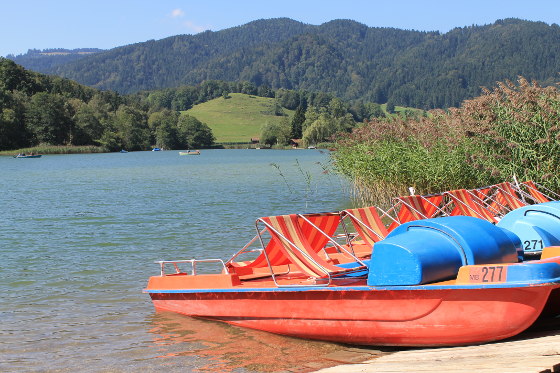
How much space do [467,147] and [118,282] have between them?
389 inches

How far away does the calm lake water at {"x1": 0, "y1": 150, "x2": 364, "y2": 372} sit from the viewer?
977 centimetres

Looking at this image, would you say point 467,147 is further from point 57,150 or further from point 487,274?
point 57,150

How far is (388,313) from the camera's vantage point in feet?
29.7

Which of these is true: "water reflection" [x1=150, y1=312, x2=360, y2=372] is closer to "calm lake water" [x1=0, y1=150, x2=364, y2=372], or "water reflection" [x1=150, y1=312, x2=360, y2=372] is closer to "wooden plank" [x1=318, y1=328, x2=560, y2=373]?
"calm lake water" [x1=0, y1=150, x2=364, y2=372]

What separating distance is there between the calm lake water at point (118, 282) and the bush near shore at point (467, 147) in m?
4.52

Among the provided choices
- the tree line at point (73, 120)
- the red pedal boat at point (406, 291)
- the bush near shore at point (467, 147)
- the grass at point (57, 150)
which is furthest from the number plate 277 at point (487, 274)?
the tree line at point (73, 120)

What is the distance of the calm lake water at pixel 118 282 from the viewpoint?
977cm

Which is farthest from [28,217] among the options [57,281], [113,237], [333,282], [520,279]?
[520,279]

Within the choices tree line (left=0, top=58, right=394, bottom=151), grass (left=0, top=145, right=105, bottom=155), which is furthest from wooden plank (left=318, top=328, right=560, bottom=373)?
grass (left=0, top=145, right=105, bottom=155)

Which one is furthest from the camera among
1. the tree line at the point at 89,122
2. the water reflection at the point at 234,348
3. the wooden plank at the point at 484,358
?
the tree line at the point at 89,122

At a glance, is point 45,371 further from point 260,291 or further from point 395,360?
point 395,360

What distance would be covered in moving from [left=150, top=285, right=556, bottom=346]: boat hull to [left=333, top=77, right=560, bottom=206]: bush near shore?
920cm

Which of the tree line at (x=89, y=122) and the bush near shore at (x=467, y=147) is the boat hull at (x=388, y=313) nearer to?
the bush near shore at (x=467, y=147)

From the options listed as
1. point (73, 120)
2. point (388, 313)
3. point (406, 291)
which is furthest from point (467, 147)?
point (73, 120)
